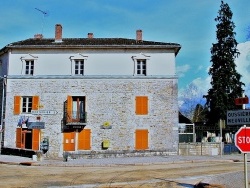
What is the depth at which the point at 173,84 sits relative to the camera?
32062 millimetres

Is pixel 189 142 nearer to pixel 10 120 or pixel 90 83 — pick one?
pixel 90 83

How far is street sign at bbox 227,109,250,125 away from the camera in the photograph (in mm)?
7992

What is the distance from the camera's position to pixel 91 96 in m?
32.0

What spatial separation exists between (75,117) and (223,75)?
57.9 feet

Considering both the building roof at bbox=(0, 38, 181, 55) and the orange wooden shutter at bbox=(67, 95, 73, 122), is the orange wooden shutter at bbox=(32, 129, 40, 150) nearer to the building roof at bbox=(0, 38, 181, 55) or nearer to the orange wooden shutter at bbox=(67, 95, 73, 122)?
the orange wooden shutter at bbox=(67, 95, 73, 122)

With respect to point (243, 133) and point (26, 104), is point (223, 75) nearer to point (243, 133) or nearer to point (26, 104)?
point (26, 104)

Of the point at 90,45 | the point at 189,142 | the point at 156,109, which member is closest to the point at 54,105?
the point at 90,45

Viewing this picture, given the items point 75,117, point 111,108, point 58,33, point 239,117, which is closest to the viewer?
point 239,117

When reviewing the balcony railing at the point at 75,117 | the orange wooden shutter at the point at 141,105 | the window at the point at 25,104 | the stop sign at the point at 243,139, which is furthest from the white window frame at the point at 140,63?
the stop sign at the point at 243,139

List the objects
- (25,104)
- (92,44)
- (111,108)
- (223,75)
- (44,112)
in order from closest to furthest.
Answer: (44,112)
(111,108)
(25,104)
(92,44)
(223,75)

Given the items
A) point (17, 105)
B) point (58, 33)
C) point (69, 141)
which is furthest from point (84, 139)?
point (58, 33)

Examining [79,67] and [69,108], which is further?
[79,67]

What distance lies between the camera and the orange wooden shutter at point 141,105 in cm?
3164

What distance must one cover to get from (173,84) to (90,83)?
760cm
